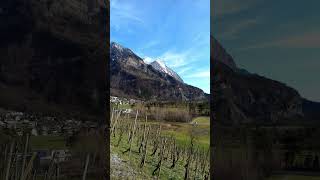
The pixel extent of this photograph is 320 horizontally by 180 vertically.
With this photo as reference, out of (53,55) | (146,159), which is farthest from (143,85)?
(53,55)

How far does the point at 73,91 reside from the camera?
5.66 metres

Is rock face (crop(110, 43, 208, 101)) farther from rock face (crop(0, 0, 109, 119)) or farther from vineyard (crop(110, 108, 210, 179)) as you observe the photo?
rock face (crop(0, 0, 109, 119))

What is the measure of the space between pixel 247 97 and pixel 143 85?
35779 millimetres

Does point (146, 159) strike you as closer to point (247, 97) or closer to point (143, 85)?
point (247, 97)

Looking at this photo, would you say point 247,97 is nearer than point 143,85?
Yes

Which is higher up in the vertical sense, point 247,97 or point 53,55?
point 53,55

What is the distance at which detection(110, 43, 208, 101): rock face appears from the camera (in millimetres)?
35781

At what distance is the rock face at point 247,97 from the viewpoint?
16.8ft

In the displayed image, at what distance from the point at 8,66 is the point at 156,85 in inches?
1450

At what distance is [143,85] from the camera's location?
41000 millimetres

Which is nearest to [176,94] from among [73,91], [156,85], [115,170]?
[156,85]

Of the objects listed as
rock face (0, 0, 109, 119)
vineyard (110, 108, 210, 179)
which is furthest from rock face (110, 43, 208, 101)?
rock face (0, 0, 109, 119)

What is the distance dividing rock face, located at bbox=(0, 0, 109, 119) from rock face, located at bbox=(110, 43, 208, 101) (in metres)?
26.3

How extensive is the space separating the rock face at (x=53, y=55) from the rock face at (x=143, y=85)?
86.2ft
